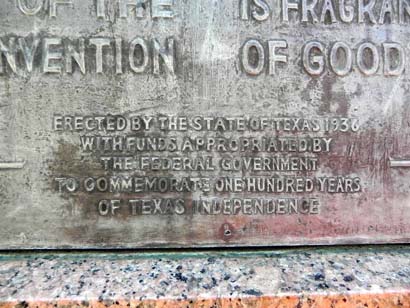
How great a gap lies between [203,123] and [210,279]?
578mm

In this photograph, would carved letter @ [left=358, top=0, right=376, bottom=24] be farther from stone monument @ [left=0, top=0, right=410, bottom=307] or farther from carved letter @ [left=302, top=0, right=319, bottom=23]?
carved letter @ [left=302, top=0, right=319, bottom=23]

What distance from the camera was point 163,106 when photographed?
1.62 m

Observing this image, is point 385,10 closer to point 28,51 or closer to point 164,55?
point 164,55

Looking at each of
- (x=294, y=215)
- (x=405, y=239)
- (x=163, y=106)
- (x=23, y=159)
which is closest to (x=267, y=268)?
(x=294, y=215)

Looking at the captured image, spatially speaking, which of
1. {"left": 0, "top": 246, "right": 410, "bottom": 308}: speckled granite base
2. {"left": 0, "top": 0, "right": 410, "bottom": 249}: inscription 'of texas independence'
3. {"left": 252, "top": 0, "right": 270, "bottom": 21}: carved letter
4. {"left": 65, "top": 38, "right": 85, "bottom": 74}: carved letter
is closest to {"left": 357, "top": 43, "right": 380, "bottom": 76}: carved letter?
{"left": 0, "top": 0, "right": 410, "bottom": 249}: inscription 'of texas independence'

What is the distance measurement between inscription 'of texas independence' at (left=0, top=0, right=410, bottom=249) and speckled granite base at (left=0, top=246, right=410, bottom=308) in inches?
2.5

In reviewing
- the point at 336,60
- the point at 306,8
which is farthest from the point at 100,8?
the point at 336,60

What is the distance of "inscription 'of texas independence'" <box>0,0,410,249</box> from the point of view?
159cm

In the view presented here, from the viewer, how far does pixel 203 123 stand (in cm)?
163

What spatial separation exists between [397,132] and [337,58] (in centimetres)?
38

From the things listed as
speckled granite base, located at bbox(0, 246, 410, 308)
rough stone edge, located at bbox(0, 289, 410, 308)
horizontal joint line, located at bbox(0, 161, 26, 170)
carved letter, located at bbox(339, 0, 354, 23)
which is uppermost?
carved letter, located at bbox(339, 0, 354, 23)

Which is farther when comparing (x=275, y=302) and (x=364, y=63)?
(x=364, y=63)

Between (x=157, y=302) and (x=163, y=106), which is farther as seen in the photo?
(x=163, y=106)

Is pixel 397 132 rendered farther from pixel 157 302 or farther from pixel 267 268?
pixel 157 302
